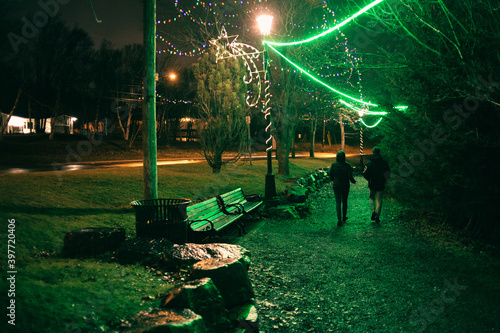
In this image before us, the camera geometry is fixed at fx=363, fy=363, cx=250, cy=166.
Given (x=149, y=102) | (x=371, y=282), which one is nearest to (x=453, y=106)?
(x=371, y=282)

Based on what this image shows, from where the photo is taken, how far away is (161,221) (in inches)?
233

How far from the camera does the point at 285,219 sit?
999 cm

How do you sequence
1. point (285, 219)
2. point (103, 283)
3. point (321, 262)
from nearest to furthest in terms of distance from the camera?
point (103, 283) < point (321, 262) < point (285, 219)

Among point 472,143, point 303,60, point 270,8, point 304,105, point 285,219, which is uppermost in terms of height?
point 270,8

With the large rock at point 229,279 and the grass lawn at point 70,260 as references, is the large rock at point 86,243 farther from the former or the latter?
the large rock at point 229,279

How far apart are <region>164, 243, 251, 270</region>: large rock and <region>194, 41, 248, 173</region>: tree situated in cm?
1032

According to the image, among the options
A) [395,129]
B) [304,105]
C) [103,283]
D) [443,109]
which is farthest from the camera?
[304,105]

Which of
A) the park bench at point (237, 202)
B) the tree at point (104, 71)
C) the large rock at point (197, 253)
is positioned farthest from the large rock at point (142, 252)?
the tree at point (104, 71)

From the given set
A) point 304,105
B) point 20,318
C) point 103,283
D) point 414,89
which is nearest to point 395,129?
point 414,89

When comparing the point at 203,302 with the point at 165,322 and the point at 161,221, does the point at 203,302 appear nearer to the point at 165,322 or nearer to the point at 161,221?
the point at 165,322

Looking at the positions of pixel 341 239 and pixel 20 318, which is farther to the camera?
pixel 341 239

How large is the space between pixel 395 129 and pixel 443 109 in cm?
207

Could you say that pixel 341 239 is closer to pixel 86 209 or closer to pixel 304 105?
pixel 86 209

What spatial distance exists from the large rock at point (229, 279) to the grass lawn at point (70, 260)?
0.57m
